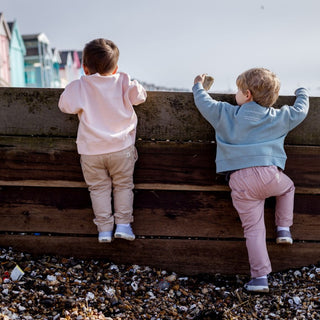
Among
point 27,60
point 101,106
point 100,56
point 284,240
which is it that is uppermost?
point 100,56

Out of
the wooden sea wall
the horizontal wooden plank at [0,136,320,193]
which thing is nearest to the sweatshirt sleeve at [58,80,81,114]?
the wooden sea wall

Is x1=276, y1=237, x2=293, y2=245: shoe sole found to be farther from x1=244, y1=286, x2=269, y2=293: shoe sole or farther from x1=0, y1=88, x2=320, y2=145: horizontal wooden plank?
x1=0, y1=88, x2=320, y2=145: horizontal wooden plank

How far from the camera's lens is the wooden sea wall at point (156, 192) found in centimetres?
266

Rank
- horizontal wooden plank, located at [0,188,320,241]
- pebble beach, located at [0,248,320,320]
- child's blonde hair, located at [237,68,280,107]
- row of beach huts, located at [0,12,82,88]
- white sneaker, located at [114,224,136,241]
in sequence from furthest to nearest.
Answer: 1. row of beach huts, located at [0,12,82,88]
2. horizontal wooden plank, located at [0,188,320,241]
3. white sneaker, located at [114,224,136,241]
4. child's blonde hair, located at [237,68,280,107]
5. pebble beach, located at [0,248,320,320]

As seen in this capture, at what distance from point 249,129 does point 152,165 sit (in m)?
0.69

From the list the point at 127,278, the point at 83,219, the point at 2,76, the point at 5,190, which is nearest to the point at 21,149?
the point at 5,190

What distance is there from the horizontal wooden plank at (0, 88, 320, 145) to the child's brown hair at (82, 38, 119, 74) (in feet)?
A: 1.03

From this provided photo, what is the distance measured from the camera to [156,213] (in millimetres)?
2758

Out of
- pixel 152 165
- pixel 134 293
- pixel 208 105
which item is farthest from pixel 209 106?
pixel 134 293

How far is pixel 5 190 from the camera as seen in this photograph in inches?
108

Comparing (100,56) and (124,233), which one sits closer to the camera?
(100,56)

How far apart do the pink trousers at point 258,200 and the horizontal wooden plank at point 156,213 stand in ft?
0.53

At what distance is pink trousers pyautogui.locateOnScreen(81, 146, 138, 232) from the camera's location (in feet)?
8.41

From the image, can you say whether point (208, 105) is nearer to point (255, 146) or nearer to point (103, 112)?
→ point (255, 146)
